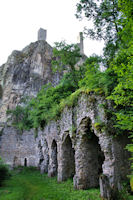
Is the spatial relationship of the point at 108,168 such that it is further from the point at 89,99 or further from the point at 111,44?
the point at 111,44

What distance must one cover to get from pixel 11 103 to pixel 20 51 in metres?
15.6

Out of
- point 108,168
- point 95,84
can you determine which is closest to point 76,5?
point 95,84

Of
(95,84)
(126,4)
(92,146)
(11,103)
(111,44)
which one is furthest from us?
(11,103)

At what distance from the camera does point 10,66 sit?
41.7 m

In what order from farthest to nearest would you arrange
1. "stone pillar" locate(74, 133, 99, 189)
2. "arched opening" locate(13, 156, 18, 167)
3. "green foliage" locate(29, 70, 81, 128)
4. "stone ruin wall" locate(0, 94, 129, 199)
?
"arched opening" locate(13, 156, 18, 167) < "green foliage" locate(29, 70, 81, 128) < "stone pillar" locate(74, 133, 99, 189) < "stone ruin wall" locate(0, 94, 129, 199)

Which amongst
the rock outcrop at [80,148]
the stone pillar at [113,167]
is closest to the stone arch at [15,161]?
the rock outcrop at [80,148]

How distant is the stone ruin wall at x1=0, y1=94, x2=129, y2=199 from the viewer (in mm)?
7898

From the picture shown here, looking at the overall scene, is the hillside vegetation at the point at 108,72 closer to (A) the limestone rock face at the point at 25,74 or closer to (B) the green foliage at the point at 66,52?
(B) the green foliage at the point at 66,52

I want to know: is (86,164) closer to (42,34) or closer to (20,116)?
(20,116)

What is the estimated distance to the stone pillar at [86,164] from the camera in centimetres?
1015

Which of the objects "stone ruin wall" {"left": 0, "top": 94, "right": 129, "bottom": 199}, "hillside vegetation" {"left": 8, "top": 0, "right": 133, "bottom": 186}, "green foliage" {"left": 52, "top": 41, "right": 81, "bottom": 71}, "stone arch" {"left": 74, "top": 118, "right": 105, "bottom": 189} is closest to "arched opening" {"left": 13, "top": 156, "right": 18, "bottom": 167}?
"hillside vegetation" {"left": 8, "top": 0, "right": 133, "bottom": 186}

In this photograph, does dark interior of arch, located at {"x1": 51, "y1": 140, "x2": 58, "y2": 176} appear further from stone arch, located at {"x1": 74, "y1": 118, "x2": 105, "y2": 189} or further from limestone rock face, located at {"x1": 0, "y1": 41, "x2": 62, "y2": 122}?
limestone rock face, located at {"x1": 0, "y1": 41, "x2": 62, "y2": 122}

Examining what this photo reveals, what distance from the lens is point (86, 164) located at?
10445 mm

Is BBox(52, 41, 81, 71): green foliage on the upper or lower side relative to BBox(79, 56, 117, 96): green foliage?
upper
